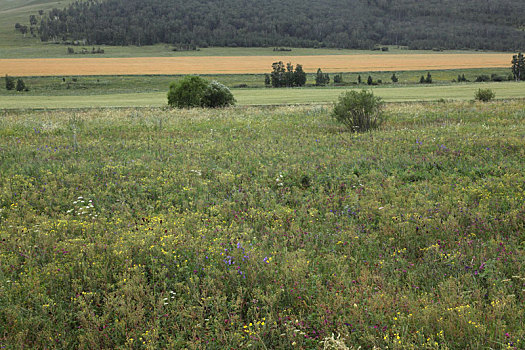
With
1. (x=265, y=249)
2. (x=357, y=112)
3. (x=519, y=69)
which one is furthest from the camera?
(x=519, y=69)

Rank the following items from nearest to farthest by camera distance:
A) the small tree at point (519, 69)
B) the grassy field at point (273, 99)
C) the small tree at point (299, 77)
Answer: the grassy field at point (273, 99) < the small tree at point (519, 69) < the small tree at point (299, 77)

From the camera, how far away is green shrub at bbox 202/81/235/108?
36.8 meters

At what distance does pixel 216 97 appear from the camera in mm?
37250

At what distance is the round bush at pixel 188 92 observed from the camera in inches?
1427

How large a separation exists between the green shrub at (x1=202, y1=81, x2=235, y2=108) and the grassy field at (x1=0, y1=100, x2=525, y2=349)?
82.7ft

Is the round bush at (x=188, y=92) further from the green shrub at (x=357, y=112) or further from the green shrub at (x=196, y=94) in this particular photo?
the green shrub at (x=357, y=112)

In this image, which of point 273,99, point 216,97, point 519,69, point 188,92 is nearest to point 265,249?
point 188,92

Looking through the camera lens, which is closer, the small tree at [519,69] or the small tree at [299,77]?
the small tree at [519,69]

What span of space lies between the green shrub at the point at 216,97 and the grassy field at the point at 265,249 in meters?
25.2

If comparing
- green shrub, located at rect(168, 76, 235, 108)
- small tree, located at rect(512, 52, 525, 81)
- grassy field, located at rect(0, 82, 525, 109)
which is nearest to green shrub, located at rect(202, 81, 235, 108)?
green shrub, located at rect(168, 76, 235, 108)

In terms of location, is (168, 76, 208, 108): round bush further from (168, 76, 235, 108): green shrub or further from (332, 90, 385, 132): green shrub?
(332, 90, 385, 132): green shrub

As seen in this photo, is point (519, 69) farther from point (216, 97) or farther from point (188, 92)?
point (188, 92)

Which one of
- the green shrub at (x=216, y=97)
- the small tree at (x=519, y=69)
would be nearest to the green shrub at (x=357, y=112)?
the green shrub at (x=216, y=97)

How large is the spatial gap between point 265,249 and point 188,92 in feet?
106
